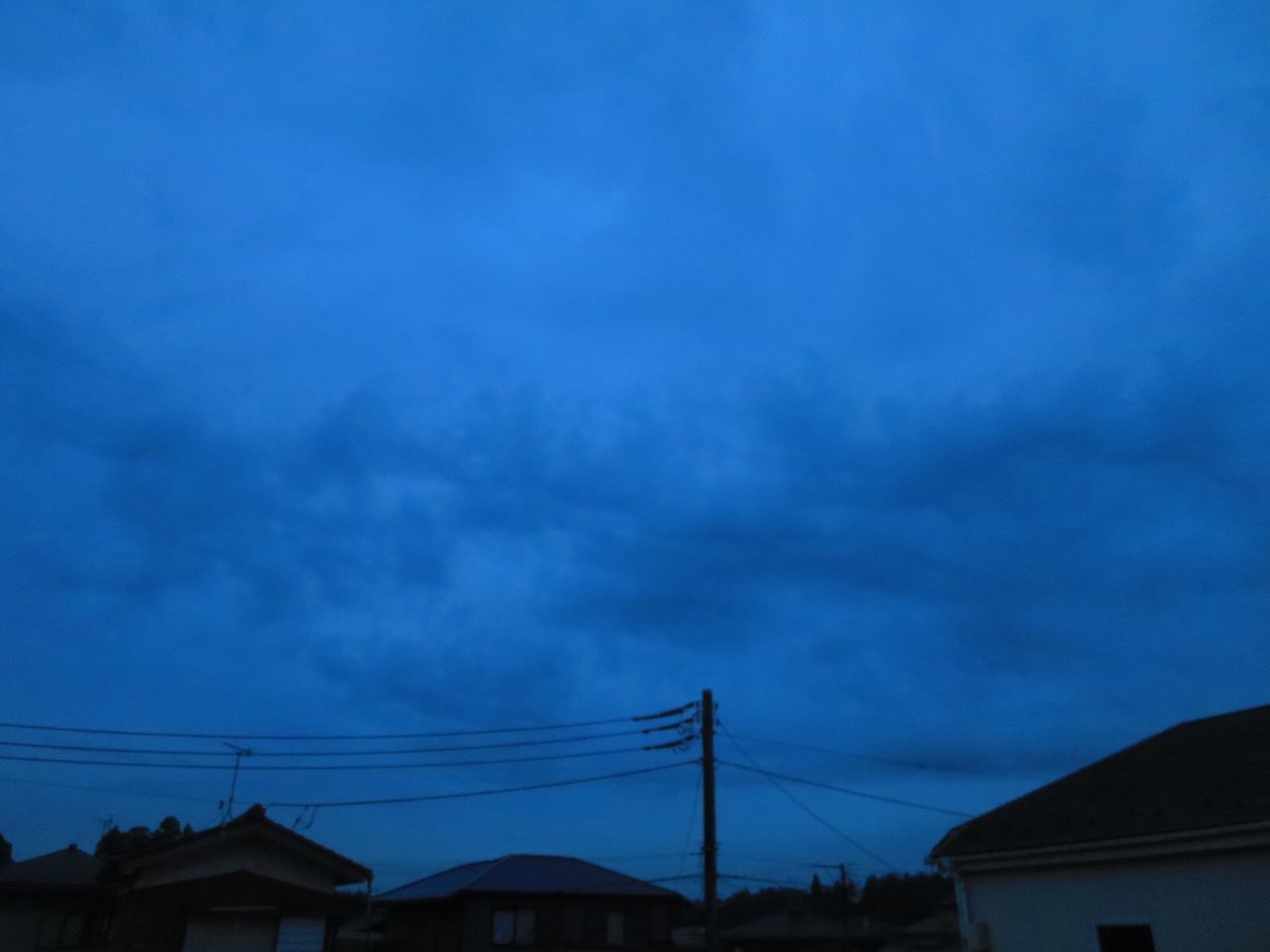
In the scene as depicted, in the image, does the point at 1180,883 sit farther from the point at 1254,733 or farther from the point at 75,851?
the point at 75,851

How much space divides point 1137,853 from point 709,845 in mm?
11810

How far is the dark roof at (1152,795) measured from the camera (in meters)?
15.9

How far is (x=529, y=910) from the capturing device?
40125 millimetres

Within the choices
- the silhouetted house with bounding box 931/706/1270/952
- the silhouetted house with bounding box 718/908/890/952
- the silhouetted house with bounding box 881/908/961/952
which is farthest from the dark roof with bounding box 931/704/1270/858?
the silhouetted house with bounding box 718/908/890/952

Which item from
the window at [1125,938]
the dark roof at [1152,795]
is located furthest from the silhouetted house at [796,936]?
the window at [1125,938]

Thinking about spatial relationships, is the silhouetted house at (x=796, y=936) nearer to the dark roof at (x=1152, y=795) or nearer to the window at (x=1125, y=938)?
the dark roof at (x=1152, y=795)

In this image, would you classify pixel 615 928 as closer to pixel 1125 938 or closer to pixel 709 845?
pixel 709 845

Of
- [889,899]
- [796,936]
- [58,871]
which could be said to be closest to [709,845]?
[58,871]

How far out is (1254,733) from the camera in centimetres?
1856

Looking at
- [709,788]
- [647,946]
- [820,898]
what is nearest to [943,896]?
[820,898]

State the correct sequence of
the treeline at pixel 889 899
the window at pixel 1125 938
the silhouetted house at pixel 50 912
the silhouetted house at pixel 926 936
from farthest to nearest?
the treeline at pixel 889 899, the silhouetted house at pixel 926 936, the silhouetted house at pixel 50 912, the window at pixel 1125 938

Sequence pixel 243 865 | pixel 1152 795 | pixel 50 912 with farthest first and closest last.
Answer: pixel 50 912 → pixel 243 865 → pixel 1152 795

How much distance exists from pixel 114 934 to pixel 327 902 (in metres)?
5.23

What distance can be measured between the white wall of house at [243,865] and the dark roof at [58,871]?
16.3 ft
